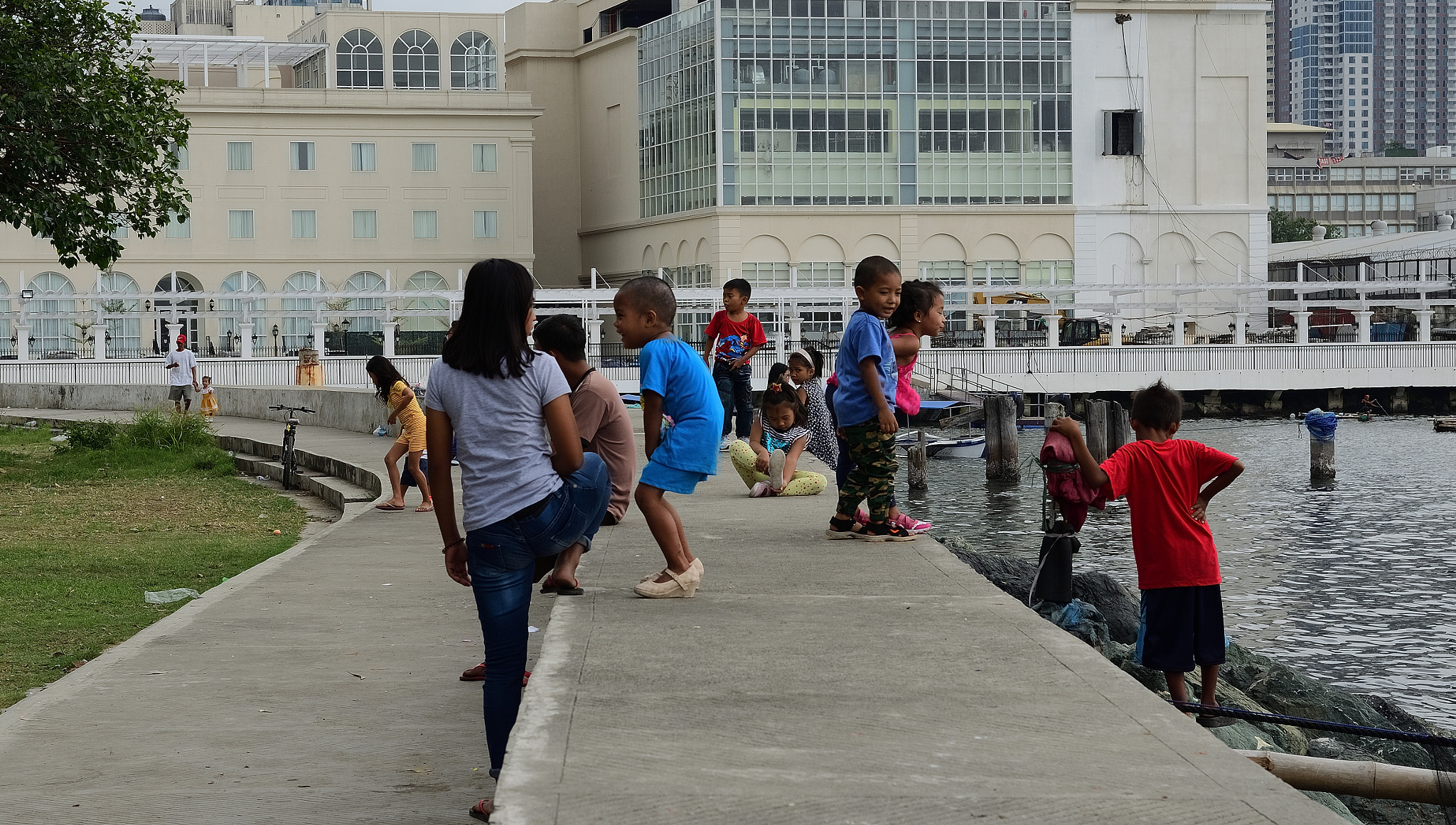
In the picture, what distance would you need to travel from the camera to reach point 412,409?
13.5m

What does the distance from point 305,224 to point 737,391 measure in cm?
5502

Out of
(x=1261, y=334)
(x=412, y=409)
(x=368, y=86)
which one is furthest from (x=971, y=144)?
(x=412, y=409)

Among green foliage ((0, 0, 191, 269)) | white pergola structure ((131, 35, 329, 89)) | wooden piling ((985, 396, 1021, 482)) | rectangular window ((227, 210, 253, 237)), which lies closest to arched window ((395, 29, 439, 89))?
white pergola structure ((131, 35, 329, 89))

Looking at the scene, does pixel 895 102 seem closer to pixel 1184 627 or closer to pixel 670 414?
pixel 670 414

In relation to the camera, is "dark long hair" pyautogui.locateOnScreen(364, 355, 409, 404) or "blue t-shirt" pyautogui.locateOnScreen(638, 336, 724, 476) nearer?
"blue t-shirt" pyautogui.locateOnScreen(638, 336, 724, 476)

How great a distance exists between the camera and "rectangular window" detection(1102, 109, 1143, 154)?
66.9 meters

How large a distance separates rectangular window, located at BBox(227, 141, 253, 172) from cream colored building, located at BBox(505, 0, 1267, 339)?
16574 millimetres

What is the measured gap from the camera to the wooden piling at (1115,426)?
31.9 metres

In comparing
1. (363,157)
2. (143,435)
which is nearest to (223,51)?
(363,157)

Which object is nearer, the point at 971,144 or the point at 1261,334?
the point at 1261,334

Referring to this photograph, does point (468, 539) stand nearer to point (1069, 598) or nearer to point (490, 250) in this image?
point (1069, 598)

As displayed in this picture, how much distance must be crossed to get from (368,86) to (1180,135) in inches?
1406

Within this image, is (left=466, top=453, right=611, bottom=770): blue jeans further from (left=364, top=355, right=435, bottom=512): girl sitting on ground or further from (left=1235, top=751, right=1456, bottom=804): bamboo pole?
(left=364, top=355, right=435, bottom=512): girl sitting on ground

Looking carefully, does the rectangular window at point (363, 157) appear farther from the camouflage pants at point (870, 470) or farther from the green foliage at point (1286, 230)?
the green foliage at point (1286, 230)
